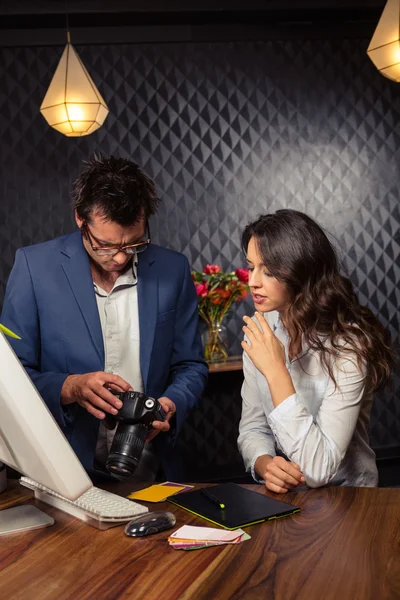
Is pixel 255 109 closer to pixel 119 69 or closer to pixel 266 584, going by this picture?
pixel 119 69

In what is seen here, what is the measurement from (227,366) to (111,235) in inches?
80.2

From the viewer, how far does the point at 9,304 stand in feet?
8.05

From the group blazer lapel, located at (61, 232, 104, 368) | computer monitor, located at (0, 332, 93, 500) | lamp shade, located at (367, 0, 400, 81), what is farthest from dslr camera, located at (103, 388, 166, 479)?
lamp shade, located at (367, 0, 400, 81)

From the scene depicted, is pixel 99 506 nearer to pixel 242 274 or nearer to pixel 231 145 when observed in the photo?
pixel 242 274

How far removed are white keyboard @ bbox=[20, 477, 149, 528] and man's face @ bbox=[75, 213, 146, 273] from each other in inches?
30.4

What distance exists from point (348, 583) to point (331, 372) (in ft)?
2.72

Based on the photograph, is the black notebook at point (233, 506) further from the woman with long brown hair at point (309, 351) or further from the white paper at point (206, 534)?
the woman with long brown hair at point (309, 351)

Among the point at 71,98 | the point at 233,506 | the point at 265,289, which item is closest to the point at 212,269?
the point at 71,98

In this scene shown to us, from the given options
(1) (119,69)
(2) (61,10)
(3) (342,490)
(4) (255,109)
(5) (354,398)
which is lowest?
(3) (342,490)

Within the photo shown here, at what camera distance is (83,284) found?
2.45 meters

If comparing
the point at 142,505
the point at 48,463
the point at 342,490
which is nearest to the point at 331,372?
the point at 342,490

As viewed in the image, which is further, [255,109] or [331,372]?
[255,109]

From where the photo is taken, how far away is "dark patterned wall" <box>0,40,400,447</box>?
181 inches

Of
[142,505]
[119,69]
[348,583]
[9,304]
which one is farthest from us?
[119,69]
